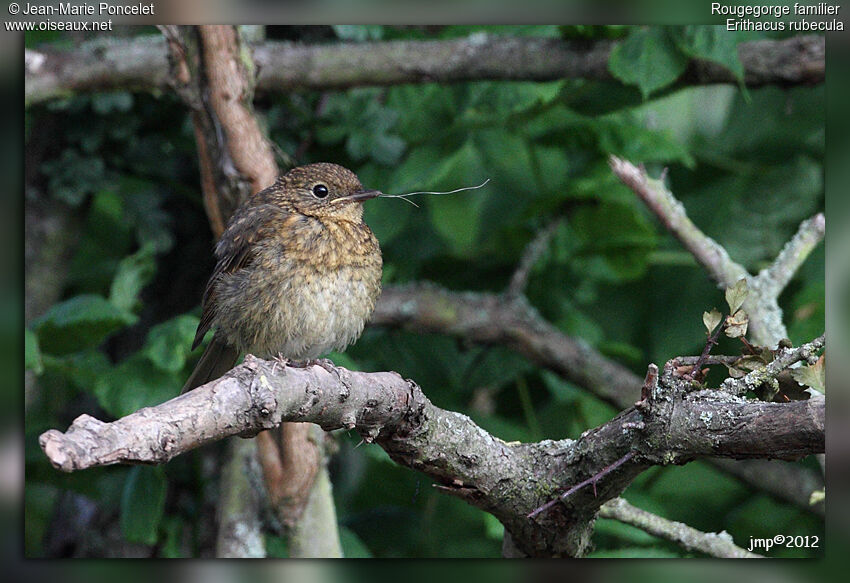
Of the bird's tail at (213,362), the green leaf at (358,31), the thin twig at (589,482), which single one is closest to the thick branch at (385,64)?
the green leaf at (358,31)

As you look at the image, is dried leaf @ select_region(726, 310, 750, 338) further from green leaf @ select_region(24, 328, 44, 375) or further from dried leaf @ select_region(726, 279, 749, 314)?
green leaf @ select_region(24, 328, 44, 375)

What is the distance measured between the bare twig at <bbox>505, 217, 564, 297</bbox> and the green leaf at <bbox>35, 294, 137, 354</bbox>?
1743 millimetres

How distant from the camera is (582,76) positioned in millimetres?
3682

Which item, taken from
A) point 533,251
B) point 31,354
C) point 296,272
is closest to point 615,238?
point 533,251

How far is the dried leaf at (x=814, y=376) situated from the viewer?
6.61ft

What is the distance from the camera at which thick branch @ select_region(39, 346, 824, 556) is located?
4.80 ft

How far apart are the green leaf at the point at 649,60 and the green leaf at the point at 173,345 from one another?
1.82m

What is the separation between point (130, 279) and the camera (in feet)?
11.6

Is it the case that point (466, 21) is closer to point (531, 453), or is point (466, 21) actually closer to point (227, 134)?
point (227, 134)

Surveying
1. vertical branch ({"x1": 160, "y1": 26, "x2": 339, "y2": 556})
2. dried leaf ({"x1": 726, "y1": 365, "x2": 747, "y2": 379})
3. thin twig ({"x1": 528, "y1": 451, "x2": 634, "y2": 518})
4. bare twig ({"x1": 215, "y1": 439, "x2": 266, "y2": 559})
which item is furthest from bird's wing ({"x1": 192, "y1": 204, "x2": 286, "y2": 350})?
dried leaf ({"x1": 726, "y1": 365, "x2": 747, "y2": 379})

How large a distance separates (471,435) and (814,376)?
82 cm

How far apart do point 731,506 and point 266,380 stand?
9.41ft

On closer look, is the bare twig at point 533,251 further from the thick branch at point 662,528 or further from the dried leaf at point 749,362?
the dried leaf at point 749,362

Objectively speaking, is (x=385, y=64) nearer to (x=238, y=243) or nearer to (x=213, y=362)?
(x=238, y=243)
